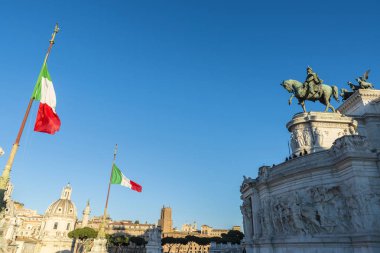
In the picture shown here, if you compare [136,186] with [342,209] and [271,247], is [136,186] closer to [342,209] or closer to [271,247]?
[271,247]

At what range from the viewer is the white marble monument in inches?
→ 635

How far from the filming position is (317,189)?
60.0ft

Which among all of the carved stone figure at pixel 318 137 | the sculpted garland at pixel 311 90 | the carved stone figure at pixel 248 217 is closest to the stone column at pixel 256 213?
the carved stone figure at pixel 248 217

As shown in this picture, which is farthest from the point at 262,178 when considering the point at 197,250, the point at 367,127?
the point at 197,250

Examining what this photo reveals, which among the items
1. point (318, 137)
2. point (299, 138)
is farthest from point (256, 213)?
point (318, 137)

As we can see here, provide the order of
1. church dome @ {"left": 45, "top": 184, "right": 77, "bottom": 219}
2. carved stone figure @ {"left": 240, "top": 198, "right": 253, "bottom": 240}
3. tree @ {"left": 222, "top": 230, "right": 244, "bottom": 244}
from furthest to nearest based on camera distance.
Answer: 1. church dome @ {"left": 45, "top": 184, "right": 77, "bottom": 219}
2. tree @ {"left": 222, "top": 230, "right": 244, "bottom": 244}
3. carved stone figure @ {"left": 240, "top": 198, "right": 253, "bottom": 240}

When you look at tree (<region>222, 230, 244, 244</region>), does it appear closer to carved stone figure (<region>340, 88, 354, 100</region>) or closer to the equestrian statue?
carved stone figure (<region>340, 88, 354, 100</region>)

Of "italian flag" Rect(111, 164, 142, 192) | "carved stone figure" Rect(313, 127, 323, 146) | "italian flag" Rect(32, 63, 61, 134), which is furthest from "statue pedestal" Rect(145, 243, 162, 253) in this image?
"italian flag" Rect(32, 63, 61, 134)

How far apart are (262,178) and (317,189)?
16.6 feet

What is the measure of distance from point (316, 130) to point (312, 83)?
5.83 metres

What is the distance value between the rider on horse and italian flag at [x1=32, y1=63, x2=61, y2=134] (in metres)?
23.6

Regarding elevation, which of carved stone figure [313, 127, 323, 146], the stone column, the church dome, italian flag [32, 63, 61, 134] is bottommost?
the stone column

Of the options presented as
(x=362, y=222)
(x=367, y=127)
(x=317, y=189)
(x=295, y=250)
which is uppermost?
(x=367, y=127)

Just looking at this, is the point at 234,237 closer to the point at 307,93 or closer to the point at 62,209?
the point at 62,209
